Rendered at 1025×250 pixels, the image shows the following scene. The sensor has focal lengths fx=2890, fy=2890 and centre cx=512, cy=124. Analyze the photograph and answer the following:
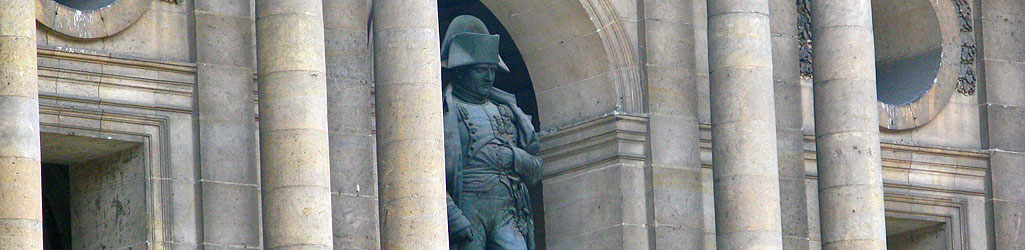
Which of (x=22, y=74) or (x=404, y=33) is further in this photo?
(x=404, y=33)

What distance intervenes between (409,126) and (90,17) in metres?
2.98

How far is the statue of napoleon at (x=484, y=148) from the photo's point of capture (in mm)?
27469

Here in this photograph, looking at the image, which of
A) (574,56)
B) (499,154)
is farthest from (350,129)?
(574,56)

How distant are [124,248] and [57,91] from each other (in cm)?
157

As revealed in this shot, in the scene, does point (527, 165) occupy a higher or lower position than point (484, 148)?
lower

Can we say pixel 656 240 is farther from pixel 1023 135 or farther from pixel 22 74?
pixel 22 74

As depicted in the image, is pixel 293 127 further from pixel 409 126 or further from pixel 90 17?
pixel 90 17

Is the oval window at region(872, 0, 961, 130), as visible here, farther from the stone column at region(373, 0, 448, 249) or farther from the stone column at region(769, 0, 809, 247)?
the stone column at region(373, 0, 448, 249)

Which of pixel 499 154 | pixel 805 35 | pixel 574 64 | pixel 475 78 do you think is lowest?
pixel 499 154

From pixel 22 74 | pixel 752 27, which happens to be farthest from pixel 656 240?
pixel 22 74

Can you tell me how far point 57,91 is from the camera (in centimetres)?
2520

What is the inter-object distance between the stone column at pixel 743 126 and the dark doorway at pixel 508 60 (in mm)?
4358

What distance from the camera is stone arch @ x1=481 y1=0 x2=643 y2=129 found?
28.6 m

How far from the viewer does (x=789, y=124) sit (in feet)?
96.1
